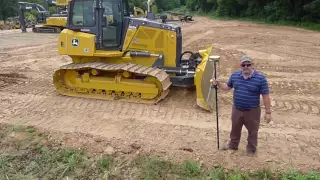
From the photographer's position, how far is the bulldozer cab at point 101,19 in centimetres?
837

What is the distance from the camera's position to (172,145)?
5988 millimetres

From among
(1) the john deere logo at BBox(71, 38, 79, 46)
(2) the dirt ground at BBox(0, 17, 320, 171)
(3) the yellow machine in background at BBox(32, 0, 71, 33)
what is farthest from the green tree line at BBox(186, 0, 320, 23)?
(1) the john deere logo at BBox(71, 38, 79, 46)

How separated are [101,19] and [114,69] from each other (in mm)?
1316

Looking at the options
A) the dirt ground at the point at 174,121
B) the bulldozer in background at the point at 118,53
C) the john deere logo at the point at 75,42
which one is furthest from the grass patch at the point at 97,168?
the john deere logo at the point at 75,42

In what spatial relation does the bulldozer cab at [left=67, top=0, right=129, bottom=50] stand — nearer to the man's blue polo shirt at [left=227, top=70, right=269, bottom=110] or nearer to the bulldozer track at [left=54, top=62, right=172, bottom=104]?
the bulldozer track at [left=54, top=62, right=172, bottom=104]

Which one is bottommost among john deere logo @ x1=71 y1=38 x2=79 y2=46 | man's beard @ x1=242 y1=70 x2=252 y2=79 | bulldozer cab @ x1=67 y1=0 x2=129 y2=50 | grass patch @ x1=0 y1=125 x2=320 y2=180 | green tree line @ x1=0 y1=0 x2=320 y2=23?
grass patch @ x1=0 y1=125 x2=320 y2=180

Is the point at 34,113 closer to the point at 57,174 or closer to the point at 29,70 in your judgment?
the point at 57,174

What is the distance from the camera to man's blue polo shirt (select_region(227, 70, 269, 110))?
200 inches

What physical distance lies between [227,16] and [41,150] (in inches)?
1476

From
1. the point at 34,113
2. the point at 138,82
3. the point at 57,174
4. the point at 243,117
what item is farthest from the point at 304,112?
the point at 34,113

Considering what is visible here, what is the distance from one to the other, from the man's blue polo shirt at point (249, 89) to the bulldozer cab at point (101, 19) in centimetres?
409

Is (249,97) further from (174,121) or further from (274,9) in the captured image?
(274,9)

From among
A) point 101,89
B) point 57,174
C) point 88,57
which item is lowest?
point 57,174

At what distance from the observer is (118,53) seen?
27.9 ft
